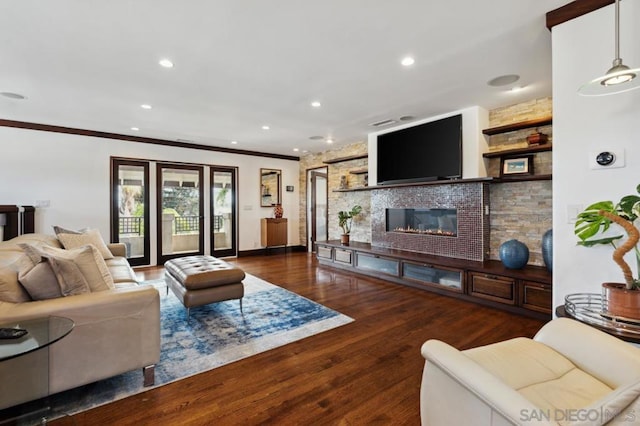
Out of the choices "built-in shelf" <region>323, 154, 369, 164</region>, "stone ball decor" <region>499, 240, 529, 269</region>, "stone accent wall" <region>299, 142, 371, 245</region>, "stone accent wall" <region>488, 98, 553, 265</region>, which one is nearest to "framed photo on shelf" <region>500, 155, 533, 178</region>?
"stone accent wall" <region>488, 98, 553, 265</region>

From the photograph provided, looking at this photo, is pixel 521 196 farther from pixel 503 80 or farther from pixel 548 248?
pixel 503 80

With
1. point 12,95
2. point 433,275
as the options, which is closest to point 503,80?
point 433,275

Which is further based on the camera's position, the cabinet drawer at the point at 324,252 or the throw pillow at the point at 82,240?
the cabinet drawer at the point at 324,252

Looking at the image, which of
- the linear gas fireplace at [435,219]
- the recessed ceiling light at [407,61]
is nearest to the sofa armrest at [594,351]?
the recessed ceiling light at [407,61]

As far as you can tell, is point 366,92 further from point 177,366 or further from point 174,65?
point 177,366

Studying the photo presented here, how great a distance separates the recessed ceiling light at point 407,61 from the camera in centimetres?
285

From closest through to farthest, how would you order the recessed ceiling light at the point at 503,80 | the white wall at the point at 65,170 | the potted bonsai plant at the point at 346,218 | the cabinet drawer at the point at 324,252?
the recessed ceiling light at the point at 503,80, the white wall at the point at 65,170, the potted bonsai plant at the point at 346,218, the cabinet drawer at the point at 324,252

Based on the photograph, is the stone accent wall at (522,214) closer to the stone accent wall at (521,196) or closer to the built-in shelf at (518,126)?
the stone accent wall at (521,196)

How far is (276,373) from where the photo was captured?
7.04 ft

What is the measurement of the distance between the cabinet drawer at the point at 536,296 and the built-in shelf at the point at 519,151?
1.61 metres

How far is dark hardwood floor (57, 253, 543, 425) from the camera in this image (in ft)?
5.59

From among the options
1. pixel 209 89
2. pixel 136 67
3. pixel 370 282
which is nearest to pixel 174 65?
pixel 136 67

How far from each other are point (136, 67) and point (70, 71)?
0.74 meters

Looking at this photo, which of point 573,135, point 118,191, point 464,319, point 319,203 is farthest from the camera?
point 319,203
